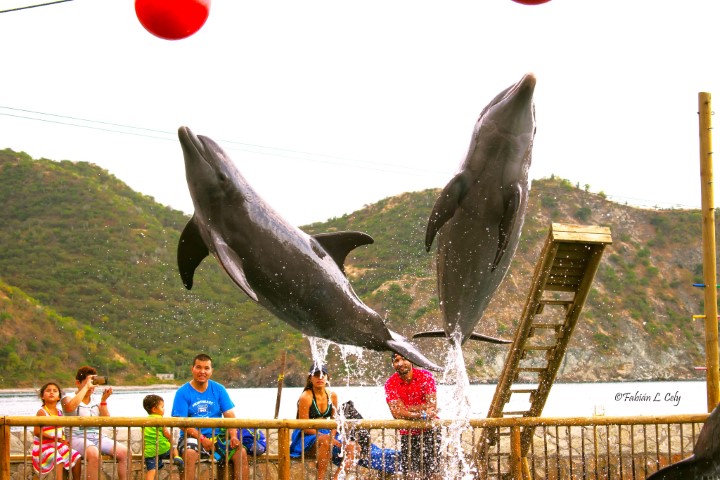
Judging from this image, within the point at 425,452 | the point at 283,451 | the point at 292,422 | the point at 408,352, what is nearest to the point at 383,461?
the point at 425,452

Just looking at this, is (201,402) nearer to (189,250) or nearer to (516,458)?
(516,458)

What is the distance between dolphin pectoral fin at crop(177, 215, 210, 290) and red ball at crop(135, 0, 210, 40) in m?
1.37

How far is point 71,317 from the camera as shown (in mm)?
63812

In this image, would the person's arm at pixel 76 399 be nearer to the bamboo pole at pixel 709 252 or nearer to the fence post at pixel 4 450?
the fence post at pixel 4 450

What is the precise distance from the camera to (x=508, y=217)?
20.4ft

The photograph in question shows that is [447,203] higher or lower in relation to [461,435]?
higher

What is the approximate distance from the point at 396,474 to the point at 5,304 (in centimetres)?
5641

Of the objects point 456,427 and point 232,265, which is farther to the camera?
point 456,427

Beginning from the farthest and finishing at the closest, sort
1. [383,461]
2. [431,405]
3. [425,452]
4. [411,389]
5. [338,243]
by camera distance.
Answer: [411,389] < [431,405] < [425,452] < [383,461] < [338,243]

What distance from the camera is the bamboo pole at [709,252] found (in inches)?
468

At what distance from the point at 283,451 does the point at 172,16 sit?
4945 millimetres

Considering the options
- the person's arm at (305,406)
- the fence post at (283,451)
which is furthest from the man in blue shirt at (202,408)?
the person's arm at (305,406)

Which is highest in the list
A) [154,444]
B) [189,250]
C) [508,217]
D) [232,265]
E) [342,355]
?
[508,217]

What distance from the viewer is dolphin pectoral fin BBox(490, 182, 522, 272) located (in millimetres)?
6199
